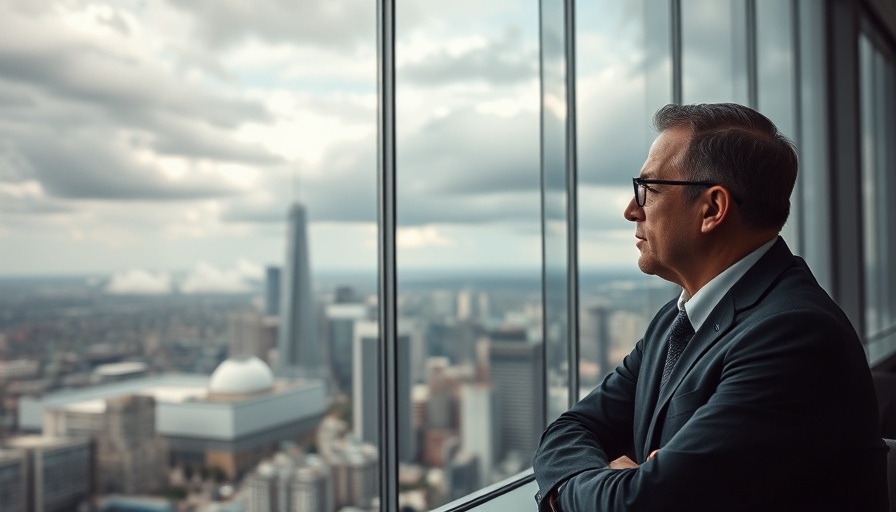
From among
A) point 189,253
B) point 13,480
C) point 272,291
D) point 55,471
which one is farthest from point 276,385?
point 13,480

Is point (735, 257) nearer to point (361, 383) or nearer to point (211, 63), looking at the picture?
point (361, 383)

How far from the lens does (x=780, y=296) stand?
4.53 feet

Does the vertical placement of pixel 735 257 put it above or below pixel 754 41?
below

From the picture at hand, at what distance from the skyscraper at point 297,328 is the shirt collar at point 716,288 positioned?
1.14m

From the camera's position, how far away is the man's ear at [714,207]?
1475 millimetres

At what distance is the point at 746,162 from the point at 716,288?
0.78 ft

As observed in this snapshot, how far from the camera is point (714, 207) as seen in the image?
1492 millimetres

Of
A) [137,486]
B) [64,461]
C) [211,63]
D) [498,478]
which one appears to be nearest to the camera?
[64,461]

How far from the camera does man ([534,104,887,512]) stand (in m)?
1.26

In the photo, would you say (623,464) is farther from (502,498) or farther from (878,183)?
(878,183)

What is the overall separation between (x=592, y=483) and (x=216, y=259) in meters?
1.22

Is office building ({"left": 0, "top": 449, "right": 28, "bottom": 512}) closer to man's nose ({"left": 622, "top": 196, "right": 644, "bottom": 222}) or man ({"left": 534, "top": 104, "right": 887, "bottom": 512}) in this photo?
man ({"left": 534, "top": 104, "right": 887, "bottom": 512})

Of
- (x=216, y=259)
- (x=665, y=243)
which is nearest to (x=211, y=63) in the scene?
(x=216, y=259)

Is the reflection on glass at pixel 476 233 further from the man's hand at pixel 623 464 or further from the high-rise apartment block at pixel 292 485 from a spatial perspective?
the man's hand at pixel 623 464
